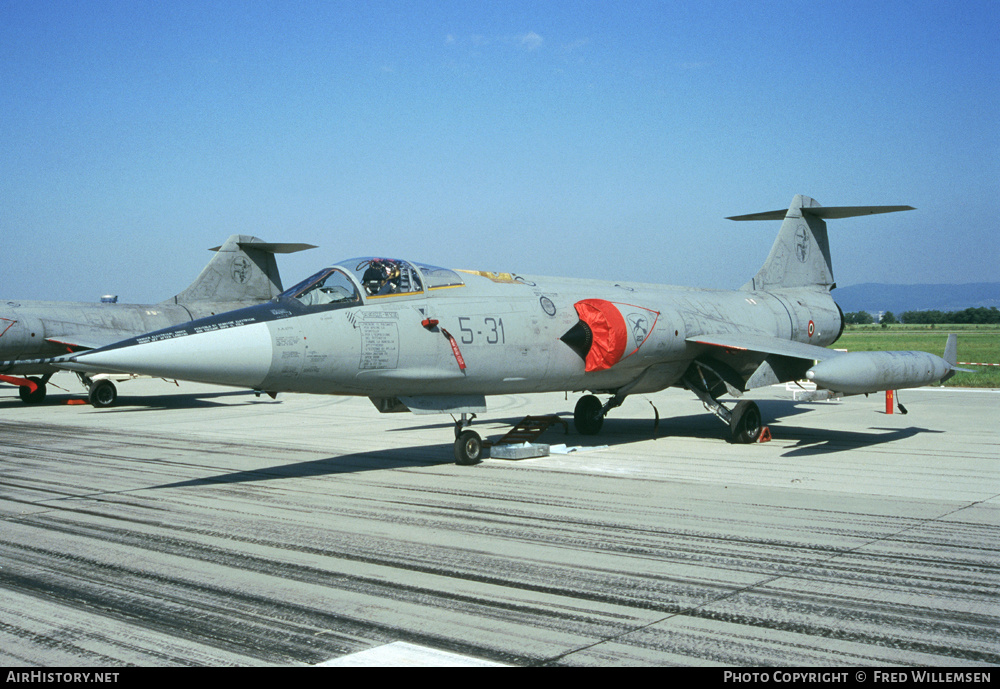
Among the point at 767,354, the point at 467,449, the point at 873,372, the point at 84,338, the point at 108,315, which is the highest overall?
the point at 108,315

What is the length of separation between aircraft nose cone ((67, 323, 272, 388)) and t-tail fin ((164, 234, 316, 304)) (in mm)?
16512

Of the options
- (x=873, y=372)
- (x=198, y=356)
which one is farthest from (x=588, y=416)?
(x=198, y=356)

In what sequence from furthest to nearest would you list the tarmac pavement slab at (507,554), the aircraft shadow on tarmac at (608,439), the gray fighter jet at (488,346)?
the aircraft shadow on tarmac at (608,439), the gray fighter jet at (488,346), the tarmac pavement slab at (507,554)

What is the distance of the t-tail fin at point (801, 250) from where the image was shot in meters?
17.3

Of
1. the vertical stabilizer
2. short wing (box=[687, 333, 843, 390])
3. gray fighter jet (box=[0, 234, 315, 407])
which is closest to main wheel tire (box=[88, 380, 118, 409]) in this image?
gray fighter jet (box=[0, 234, 315, 407])

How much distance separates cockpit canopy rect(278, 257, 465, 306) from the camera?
9477 millimetres

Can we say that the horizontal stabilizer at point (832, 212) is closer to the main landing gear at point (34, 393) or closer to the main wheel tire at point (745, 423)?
the main wheel tire at point (745, 423)

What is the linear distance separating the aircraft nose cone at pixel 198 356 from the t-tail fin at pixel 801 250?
1142cm

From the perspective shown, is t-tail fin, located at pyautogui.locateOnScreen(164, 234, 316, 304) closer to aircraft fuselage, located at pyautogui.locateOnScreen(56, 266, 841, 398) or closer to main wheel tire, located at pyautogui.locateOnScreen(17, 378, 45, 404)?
main wheel tire, located at pyautogui.locateOnScreen(17, 378, 45, 404)

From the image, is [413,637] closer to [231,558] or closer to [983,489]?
[231,558]

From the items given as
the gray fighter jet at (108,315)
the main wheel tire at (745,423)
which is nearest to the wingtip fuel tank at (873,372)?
the main wheel tire at (745,423)

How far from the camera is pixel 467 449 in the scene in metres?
10.8

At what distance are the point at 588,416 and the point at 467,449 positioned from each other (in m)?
4.22

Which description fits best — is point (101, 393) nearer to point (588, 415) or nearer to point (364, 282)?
point (588, 415)
